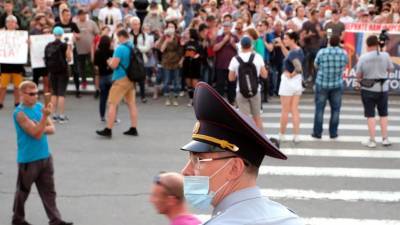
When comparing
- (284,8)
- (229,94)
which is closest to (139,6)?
(284,8)

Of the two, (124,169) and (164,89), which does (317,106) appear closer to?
(124,169)

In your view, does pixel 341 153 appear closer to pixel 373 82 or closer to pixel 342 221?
pixel 373 82

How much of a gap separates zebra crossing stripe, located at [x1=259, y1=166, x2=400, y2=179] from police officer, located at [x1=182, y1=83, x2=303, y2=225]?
7.33 m

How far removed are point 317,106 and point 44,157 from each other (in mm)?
6020

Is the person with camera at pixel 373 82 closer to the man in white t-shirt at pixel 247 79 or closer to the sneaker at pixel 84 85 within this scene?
the man in white t-shirt at pixel 247 79

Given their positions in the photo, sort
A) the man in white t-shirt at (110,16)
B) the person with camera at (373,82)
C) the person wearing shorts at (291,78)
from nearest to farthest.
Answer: the person wearing shorts at (291,78), the person with camera at (373,82), the man in white t-shirt at (110,16)

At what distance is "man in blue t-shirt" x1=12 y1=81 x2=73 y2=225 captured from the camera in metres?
7.20

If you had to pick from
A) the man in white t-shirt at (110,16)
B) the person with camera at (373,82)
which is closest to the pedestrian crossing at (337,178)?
the person with camera at (373,82)

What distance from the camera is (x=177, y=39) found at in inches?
614

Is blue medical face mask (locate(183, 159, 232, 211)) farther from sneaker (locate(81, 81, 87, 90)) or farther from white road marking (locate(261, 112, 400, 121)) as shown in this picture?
sneaker (locate(81, 81, 87, 90))

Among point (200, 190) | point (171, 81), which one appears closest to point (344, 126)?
point (171, 81)

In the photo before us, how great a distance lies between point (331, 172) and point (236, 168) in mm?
7761

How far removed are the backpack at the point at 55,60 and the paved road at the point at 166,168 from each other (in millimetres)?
1106

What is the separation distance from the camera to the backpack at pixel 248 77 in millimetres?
11047
